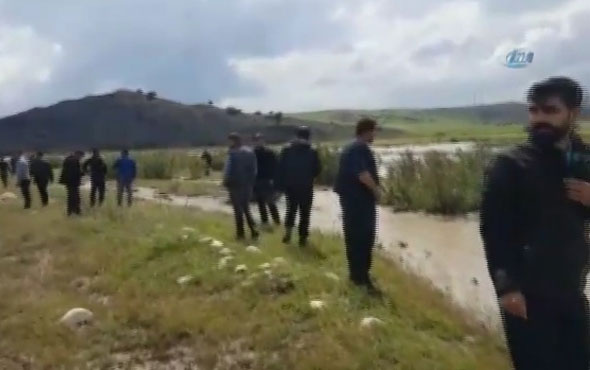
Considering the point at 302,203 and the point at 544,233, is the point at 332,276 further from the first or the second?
the point at 544,233

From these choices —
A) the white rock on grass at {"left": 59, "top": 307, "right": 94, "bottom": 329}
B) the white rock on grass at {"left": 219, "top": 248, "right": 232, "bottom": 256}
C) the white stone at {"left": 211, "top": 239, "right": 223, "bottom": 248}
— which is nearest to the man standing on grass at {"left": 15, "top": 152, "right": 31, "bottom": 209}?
the white stone at {"left": 211, "top": 239, "right": 223, "bottom": 248}

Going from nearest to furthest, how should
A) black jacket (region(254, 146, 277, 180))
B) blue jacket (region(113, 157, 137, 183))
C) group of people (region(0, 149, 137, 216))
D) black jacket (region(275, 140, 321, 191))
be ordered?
black jacket (region(275, 140, 321, 191)) < black jacket (region(254, 146, 277, 180)) < group of people (region(0, 149, 137, 216)) < blue jacket (region(113, 157, 137, 183))

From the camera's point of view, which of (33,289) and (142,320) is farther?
(33,289)

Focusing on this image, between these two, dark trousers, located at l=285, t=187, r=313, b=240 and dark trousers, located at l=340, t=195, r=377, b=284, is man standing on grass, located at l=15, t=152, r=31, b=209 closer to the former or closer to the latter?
dark trousers, located at l=285, t=187, r=313, b=240

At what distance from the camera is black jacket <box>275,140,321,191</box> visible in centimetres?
1168

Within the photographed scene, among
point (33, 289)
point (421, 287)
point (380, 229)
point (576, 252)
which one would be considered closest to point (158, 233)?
point (33, 289)

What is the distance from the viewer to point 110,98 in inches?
4727

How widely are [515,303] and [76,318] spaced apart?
17.6ft

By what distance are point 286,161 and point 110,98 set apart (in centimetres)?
11141

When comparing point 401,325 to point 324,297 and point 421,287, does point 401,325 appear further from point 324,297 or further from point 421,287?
point 421,287

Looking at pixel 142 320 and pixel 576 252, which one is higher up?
pixel 576 252

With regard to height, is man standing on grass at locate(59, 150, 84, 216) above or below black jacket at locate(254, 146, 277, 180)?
below

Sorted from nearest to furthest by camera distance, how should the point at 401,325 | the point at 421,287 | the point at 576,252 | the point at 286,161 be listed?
the point at 576,252, the point at 401,325, the point at 421,287, the point at 286,161

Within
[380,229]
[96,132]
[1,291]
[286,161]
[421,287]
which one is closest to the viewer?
[421,287]
